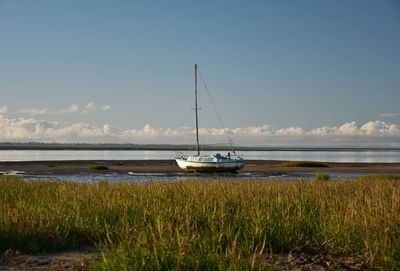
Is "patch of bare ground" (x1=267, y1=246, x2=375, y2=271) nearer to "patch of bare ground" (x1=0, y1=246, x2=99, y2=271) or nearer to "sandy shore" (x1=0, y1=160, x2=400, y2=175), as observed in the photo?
"patch of bare ground" (x1=0, y1=246, x2=99, y2=271)

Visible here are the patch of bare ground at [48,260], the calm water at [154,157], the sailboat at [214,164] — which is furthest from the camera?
the calm water at [154,157]

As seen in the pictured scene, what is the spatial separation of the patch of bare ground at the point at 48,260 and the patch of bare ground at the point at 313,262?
8.91ft

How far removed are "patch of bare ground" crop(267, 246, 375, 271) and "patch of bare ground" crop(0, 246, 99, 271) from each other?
272cm

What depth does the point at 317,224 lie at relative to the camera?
31.5 ft

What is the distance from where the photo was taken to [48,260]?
27.1 feet

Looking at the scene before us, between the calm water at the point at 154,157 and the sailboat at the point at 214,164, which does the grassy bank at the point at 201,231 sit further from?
the calm water at the point at 154,157

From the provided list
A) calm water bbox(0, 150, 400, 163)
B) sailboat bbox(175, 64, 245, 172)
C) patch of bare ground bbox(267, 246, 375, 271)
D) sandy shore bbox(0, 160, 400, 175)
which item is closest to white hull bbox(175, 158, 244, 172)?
sailboat bbox(175, 64, 245, 172)

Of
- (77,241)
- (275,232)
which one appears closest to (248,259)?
(275,232)

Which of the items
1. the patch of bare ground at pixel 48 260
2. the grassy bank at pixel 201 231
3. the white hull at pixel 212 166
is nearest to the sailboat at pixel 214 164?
the white hull at pixel 212 166

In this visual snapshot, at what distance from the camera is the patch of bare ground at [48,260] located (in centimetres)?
760

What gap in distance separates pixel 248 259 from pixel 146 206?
481cm

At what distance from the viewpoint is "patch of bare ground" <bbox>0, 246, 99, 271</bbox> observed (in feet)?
24.9

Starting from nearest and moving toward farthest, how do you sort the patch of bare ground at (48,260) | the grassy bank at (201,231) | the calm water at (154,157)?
the grassy bank at (201,231)
the patch of bare ground at (48,260)
the calm water at (154,157)

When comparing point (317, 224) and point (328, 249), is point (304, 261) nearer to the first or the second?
point (328, 249)
